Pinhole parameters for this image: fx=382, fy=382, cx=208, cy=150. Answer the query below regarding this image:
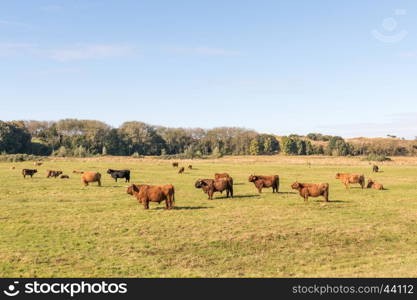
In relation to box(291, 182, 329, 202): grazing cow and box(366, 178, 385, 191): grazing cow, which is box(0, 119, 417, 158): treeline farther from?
box(291, 182, 329, 202): grazing cow

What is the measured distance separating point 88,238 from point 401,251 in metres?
11.7

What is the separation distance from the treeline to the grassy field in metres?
80.7

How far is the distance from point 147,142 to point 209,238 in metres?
116

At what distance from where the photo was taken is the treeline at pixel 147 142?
11038cm

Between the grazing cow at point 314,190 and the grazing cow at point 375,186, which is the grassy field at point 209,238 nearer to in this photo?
the grazing cow at point 314,190

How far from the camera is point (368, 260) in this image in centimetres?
1254

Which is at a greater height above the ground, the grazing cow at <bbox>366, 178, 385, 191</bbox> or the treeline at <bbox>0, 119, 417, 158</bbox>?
the treeline at <bbox>0, 119, 417, 158</bbox>

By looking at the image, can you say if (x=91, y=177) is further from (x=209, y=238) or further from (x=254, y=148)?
(x=254, y=148)

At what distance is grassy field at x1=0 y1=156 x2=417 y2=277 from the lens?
11.6 meters

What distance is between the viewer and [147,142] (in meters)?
129

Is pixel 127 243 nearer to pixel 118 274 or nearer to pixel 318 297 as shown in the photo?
pixel 118 274

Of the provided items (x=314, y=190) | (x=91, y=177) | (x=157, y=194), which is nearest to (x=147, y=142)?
(x=91, y=177)

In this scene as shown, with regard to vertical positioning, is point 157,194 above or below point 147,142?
below

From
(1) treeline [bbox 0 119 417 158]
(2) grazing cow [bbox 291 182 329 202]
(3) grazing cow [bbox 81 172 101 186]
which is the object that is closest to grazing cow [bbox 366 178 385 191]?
(2) grazing cow [bbox 291 182 329 202]
